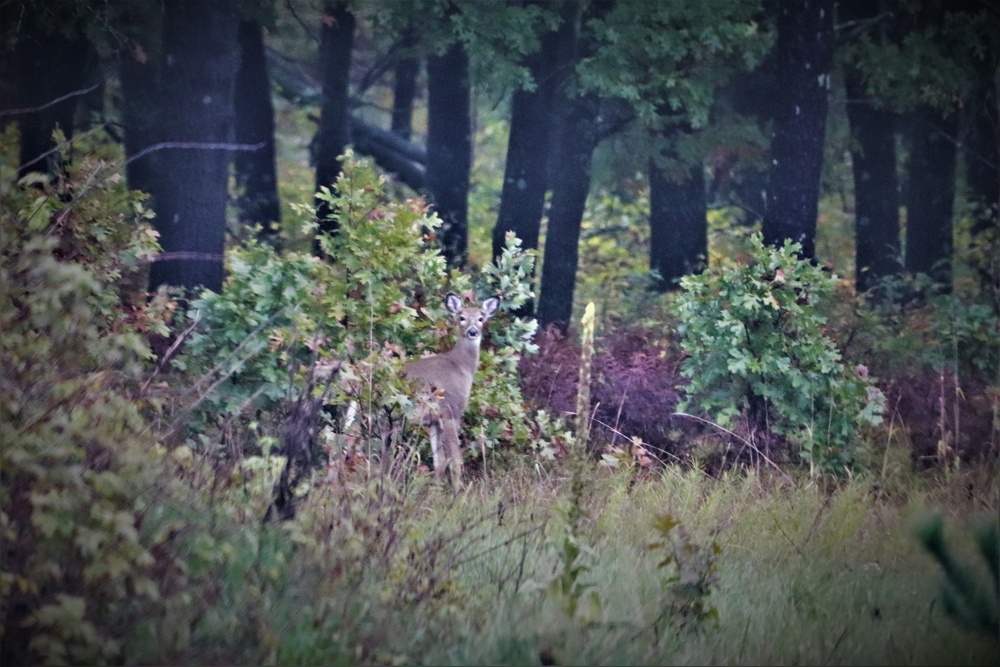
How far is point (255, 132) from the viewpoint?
2055cm

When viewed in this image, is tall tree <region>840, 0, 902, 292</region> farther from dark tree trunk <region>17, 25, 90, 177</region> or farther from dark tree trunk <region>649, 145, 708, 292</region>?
dark tree trunk <region>17, 25, 90, 177</region>

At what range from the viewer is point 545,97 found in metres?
17.0

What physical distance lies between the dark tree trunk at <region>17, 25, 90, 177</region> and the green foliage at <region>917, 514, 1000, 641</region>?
13023 millimetres

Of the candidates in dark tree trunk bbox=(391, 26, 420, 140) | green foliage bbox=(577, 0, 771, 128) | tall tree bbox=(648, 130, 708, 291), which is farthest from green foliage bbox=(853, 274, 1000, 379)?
dark tree trunk bbox=(391, 26, 420, 140)

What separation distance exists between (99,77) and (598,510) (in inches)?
544

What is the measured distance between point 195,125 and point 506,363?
522 cm

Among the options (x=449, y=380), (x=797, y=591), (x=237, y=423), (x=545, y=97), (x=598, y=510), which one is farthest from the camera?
(x=545, y=97)

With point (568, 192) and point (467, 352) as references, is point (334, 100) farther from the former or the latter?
point (467, 352)

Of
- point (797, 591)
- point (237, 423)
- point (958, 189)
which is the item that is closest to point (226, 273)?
point (237, 423)

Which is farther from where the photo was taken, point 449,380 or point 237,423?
point 449,380

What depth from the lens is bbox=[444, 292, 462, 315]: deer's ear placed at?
1009 centimetres

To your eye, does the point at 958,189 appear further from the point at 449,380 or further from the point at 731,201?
the point at 449,380

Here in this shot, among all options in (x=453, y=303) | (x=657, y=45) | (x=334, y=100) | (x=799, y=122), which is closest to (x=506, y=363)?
(x=453, y=303)

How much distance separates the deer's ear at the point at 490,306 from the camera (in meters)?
10.3
